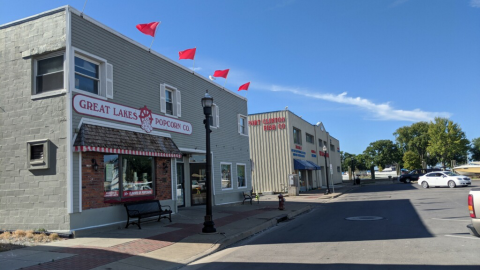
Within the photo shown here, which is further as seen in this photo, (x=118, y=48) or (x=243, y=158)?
(x=243, y=158)

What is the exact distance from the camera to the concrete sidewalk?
7.15 m

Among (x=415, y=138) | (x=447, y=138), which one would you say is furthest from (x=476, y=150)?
(x=447, y=138)

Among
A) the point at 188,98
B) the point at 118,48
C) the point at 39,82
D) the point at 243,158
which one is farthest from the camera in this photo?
the point at 243,158

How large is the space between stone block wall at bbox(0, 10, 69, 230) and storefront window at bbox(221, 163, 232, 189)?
1023cm

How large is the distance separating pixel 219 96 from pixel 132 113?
7.70m

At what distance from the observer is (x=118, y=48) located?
12.7m

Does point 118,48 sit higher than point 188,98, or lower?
higher

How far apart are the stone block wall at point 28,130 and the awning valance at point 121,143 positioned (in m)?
0.66

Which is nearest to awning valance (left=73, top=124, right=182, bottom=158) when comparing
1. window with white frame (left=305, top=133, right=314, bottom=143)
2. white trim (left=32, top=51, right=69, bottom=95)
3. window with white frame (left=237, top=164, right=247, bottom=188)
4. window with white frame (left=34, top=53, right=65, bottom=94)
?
white trim (left=32, top=51, right=69, bottom=95)

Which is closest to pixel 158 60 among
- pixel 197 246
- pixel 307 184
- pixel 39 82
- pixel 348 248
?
pixel 39 82

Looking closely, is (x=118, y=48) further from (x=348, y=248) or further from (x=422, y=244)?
(x=422, y=244)

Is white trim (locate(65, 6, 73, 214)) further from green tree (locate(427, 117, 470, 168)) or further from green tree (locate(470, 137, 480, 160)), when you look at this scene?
green tree (locate(470, 137, 480, 160))

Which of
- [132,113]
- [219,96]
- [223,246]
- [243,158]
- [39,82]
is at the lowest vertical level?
[223,246]

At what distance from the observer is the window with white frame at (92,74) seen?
11000mm
